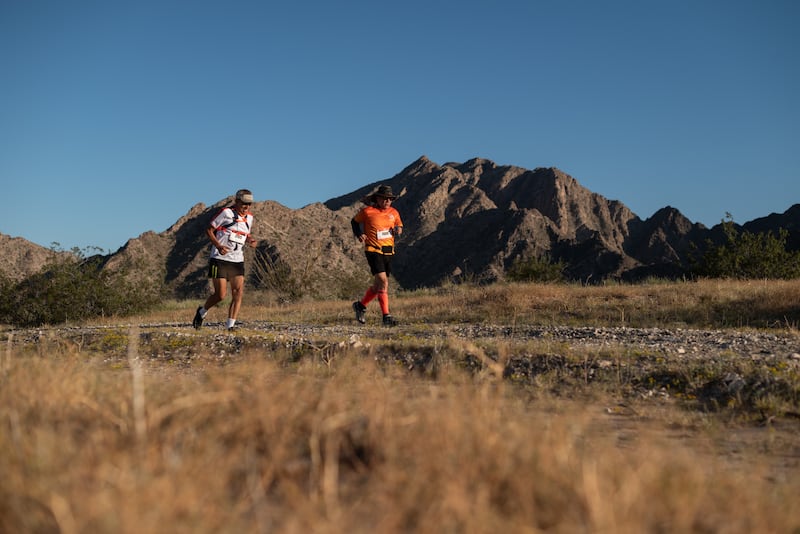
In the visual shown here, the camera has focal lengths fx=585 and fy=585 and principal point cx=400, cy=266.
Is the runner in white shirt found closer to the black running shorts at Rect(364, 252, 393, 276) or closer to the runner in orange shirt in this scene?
the runner in orange shirt

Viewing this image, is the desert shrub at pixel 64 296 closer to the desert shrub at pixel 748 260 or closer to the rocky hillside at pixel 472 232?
the desert shrub at pixel 748 260

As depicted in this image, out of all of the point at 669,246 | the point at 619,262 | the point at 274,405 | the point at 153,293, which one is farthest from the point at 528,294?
the point at 669,246

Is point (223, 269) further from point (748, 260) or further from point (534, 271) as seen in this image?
point (748, 260)

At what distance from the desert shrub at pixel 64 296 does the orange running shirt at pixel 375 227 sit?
12.3 m

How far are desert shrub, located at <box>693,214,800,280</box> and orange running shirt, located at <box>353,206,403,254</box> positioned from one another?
18.5 metres

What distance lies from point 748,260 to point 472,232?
2944 inches

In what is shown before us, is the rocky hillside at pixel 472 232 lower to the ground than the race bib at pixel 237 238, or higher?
higher

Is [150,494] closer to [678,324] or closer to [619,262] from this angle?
[678,324]

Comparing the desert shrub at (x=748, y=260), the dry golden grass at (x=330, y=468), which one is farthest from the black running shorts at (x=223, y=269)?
the desert shrub at (x=748, y=260)

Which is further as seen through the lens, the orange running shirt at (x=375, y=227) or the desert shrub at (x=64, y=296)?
the desert shrub at (x=64, y=296)

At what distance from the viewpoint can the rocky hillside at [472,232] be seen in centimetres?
7556

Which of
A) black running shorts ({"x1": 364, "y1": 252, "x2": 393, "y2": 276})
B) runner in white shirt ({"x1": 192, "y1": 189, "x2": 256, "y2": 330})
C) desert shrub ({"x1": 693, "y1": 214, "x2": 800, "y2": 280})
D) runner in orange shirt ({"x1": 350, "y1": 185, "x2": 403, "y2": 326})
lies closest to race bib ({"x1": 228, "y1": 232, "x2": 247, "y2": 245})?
runner in white shirt ({"x1": 192, "y1": 189, "x2": 256, "y2": 330})

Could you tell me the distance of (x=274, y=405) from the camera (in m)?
2.88

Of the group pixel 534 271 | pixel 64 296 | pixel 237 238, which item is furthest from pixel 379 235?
pixel 534 271
